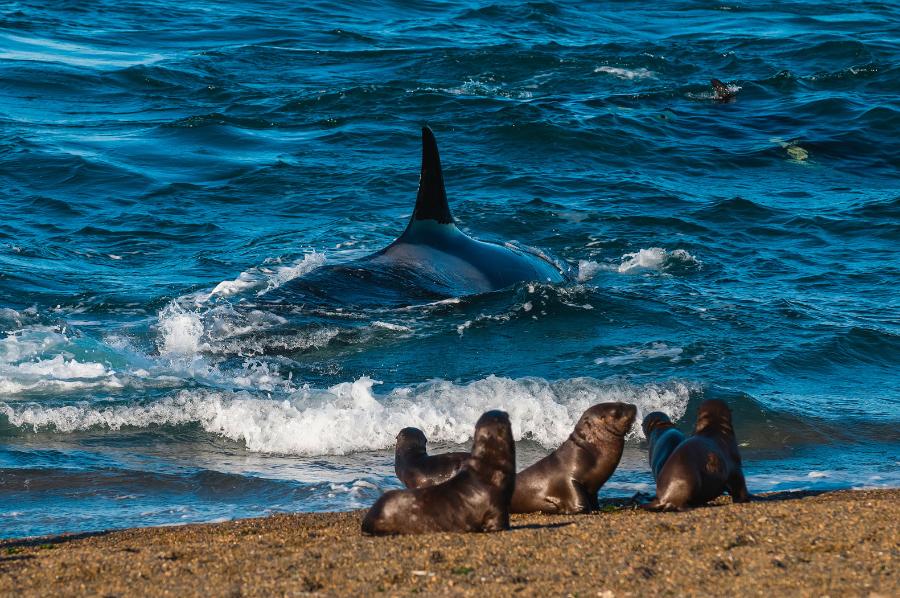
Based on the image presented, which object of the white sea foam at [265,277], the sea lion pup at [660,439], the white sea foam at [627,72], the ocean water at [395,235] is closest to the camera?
the sea lion pup at [660,439]

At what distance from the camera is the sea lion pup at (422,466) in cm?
746

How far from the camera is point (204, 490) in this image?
8.57 meters

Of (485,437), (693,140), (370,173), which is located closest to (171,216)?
(370,173)

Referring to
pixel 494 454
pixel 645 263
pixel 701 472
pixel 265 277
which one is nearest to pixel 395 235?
pixel 265 277

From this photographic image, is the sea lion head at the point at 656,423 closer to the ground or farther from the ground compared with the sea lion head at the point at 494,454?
closer to the ground

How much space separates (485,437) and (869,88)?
20979 mm

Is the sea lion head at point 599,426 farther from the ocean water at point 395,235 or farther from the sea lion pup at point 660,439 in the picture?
the ocean water at point 395,235

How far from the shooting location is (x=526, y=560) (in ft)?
18.9

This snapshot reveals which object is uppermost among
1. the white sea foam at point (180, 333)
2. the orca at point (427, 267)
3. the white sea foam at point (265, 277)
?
the orca at point (427, 267)

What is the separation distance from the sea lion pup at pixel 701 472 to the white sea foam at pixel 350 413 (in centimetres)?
228

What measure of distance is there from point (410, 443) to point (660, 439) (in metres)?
1.61

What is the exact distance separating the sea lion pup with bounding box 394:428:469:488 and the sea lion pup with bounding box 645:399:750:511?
46.1 inches

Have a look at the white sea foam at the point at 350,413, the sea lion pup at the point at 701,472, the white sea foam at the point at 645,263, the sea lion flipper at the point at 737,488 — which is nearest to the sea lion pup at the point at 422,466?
the sea lion pup at the point at 701,472

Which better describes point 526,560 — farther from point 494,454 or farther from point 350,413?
point 350,413
